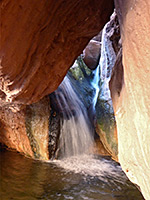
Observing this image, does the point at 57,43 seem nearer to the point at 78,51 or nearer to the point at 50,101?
the point at 78,51

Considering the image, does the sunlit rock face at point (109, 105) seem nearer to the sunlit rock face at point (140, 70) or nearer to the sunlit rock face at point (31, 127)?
the sunlit rock face at point (31, 127)

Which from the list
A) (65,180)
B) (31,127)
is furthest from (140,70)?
(31,127)

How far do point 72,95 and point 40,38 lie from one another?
11.6ft

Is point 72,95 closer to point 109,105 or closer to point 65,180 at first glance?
point 109,105

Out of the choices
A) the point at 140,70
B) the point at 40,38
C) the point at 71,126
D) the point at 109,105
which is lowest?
the point at 71,126

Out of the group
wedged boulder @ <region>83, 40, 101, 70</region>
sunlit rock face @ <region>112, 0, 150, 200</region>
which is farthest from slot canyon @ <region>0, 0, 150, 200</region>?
wedged boulder @ <region>83, 40, 101, 70</region>

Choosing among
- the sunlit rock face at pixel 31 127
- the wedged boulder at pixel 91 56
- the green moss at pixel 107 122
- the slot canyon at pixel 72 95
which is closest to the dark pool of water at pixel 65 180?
the slot canyon at pixel 72 95

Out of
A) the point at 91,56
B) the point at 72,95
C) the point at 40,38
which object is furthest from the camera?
the point at 91,56

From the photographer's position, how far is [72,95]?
5.98 meters

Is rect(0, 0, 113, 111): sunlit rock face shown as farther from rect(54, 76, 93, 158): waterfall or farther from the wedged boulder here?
the wedged boulder

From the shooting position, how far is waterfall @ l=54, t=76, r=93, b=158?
17.5 ft

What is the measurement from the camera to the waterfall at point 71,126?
5336 millimetres

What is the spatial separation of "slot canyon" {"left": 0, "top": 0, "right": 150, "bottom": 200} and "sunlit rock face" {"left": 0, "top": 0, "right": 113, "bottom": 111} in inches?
0.5

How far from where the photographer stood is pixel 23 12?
196cm
